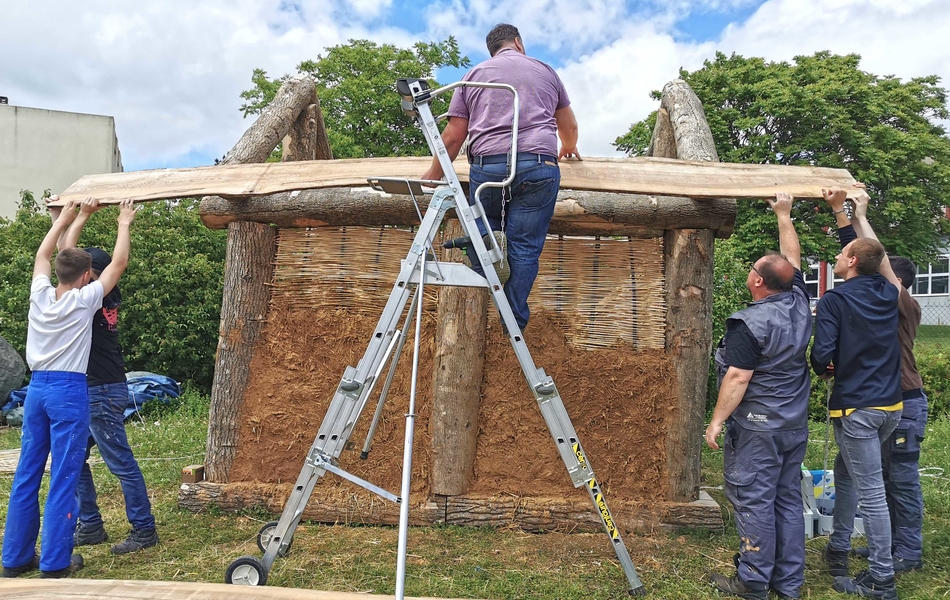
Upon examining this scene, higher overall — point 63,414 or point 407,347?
point 407,347

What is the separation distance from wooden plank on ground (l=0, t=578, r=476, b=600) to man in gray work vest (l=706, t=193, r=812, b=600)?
189 centimetres

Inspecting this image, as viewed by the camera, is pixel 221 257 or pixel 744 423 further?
pixel 221 257

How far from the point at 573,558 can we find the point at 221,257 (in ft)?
27.6

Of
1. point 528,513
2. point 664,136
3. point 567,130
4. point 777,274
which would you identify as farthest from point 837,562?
point 664,136

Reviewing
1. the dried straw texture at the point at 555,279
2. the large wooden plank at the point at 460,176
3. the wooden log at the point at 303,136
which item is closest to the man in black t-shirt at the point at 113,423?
the large wooden plank at the point at 460,176

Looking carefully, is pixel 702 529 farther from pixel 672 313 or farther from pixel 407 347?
pixel 407 347

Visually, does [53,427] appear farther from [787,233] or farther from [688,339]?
[787,233]

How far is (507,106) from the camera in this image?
11.3 ft

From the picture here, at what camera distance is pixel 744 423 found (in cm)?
348

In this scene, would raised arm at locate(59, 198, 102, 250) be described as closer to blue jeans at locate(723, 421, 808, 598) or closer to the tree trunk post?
the tree trunk post

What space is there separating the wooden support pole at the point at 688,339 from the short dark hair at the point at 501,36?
1686mm

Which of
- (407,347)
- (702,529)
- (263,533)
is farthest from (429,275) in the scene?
(702,529)

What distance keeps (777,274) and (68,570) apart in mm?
4090

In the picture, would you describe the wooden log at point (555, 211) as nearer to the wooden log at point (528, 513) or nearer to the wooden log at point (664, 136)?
the wooden log at point (664, 136)
